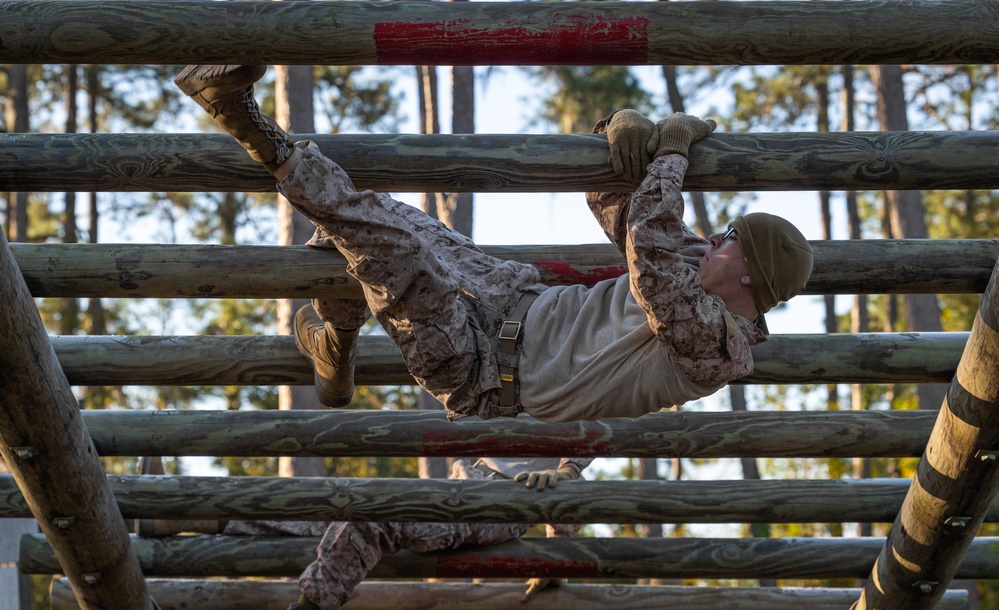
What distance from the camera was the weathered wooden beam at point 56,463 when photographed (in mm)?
4066

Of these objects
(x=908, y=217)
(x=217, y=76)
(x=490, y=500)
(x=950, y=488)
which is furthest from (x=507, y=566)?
(x=908, y=217)

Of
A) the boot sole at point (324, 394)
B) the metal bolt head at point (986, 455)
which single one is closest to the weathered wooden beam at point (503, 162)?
the boot sole at point (324, 394)

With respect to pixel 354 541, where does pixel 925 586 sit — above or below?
below

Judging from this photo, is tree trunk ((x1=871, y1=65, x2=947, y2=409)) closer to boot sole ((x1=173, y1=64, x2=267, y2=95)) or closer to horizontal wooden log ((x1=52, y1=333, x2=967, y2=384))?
horizontal wooden log ((x1=52, y1=333, x2=967, y2=384))

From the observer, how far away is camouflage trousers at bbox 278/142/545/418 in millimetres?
3682

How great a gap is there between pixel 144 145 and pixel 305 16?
0.97 metres

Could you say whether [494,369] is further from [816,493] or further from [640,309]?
[816,493]

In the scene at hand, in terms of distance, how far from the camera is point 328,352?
443cm

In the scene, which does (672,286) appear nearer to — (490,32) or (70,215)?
(490,32)

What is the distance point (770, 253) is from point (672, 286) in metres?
0.43

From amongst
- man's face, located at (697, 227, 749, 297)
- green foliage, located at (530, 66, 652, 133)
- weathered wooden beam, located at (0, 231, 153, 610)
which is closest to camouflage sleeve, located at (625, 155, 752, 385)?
man's face, located at (697, 227, 749, 297)

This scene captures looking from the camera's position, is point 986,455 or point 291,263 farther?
point 986,455

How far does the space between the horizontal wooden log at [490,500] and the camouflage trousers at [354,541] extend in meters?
0.42

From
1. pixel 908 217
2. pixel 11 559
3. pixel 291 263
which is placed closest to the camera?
pixel 291 263
